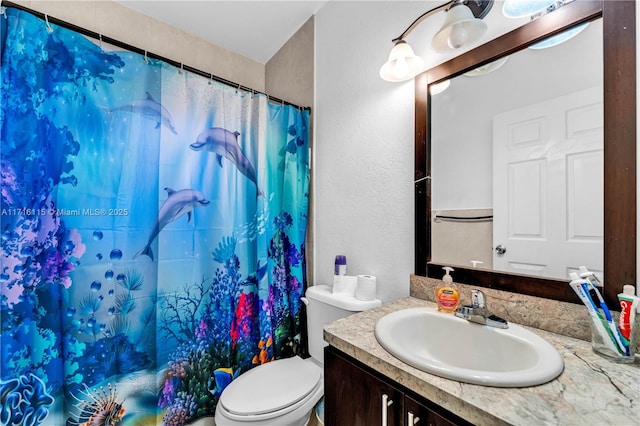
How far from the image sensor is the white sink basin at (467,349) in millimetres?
550

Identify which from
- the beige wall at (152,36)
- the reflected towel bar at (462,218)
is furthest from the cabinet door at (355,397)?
the beige wall at (152,36)

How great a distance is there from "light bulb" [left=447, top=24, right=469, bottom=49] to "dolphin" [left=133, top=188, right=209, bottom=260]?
4.14 ft

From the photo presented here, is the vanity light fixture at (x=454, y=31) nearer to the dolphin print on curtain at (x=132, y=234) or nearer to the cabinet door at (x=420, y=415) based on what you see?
the dolphin print on curtain at (x=132, y=234)

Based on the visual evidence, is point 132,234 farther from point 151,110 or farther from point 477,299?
point 477,299

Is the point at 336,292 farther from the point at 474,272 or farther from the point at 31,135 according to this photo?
the point at 31,135

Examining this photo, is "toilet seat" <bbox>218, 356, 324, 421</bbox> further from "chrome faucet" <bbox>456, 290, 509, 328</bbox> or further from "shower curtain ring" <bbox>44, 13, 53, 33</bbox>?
"shower curtain ring" <bbox>44, 13, 53, 33</bbox>

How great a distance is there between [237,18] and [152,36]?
0.56 m

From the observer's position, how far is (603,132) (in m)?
0.72

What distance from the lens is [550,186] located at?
811 millimetres

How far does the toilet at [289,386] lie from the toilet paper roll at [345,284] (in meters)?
0.03

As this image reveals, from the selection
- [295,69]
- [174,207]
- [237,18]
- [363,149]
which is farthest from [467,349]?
[237,18]

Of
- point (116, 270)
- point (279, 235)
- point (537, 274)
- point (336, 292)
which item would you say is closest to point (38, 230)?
point (116, 270)

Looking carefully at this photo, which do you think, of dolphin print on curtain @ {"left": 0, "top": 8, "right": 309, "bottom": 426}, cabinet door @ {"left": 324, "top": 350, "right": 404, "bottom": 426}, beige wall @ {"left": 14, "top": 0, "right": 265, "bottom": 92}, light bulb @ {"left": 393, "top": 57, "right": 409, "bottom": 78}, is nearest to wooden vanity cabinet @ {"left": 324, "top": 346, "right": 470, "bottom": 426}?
cabinet door @ {"left": 324, "top": 350, "right": 404, "bottom": 426}

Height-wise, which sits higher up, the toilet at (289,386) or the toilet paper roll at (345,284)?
the toilet paper roll at (345,284)
